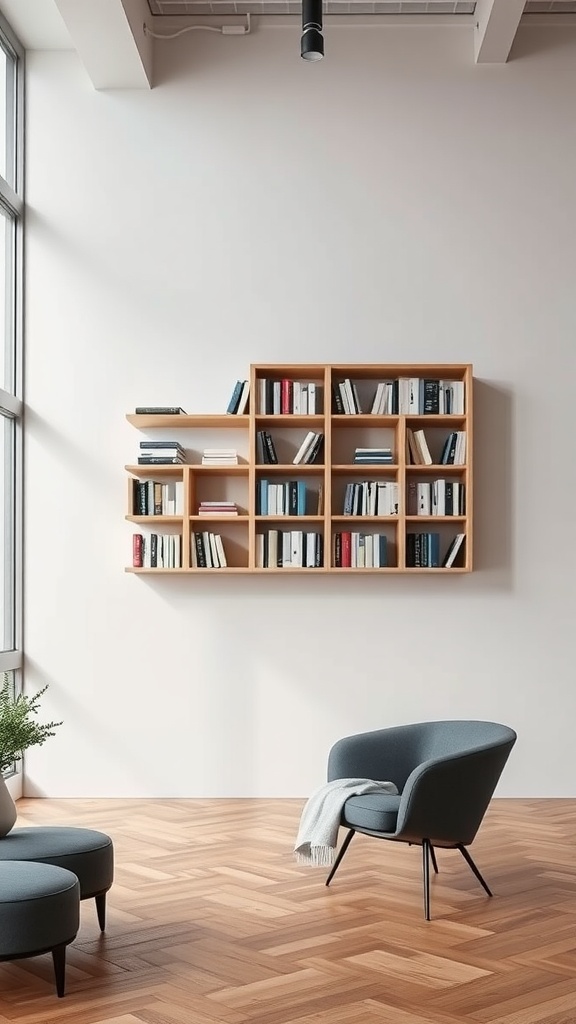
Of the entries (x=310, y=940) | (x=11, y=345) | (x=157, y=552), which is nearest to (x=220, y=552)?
(x=157, y=552)

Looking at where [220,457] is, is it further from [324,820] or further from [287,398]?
[324,820]

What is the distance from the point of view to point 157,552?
685 centimetres

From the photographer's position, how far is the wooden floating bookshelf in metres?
6.80

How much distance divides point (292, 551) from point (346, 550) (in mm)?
330

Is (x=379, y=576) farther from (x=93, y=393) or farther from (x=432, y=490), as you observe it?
(x=93, y=393)

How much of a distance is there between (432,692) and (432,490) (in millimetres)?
1261

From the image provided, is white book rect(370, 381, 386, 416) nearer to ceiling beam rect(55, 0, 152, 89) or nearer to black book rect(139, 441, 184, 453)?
black book rect(139, 441, 184, 453)

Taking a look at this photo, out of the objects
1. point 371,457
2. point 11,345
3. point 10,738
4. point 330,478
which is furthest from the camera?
point 11,345

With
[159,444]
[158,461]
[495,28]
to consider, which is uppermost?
[495,28]

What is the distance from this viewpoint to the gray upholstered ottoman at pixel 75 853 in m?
3.79

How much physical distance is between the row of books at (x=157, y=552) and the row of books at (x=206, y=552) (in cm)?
9

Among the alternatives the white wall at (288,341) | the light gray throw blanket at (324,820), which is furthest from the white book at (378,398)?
A: the light gray throw blanket at (324,820)

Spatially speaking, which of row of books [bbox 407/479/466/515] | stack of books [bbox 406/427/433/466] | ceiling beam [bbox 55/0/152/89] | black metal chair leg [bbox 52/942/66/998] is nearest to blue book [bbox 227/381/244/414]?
stack of books [bbox 406/427/433/466]

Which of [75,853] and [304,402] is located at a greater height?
[304,402]
